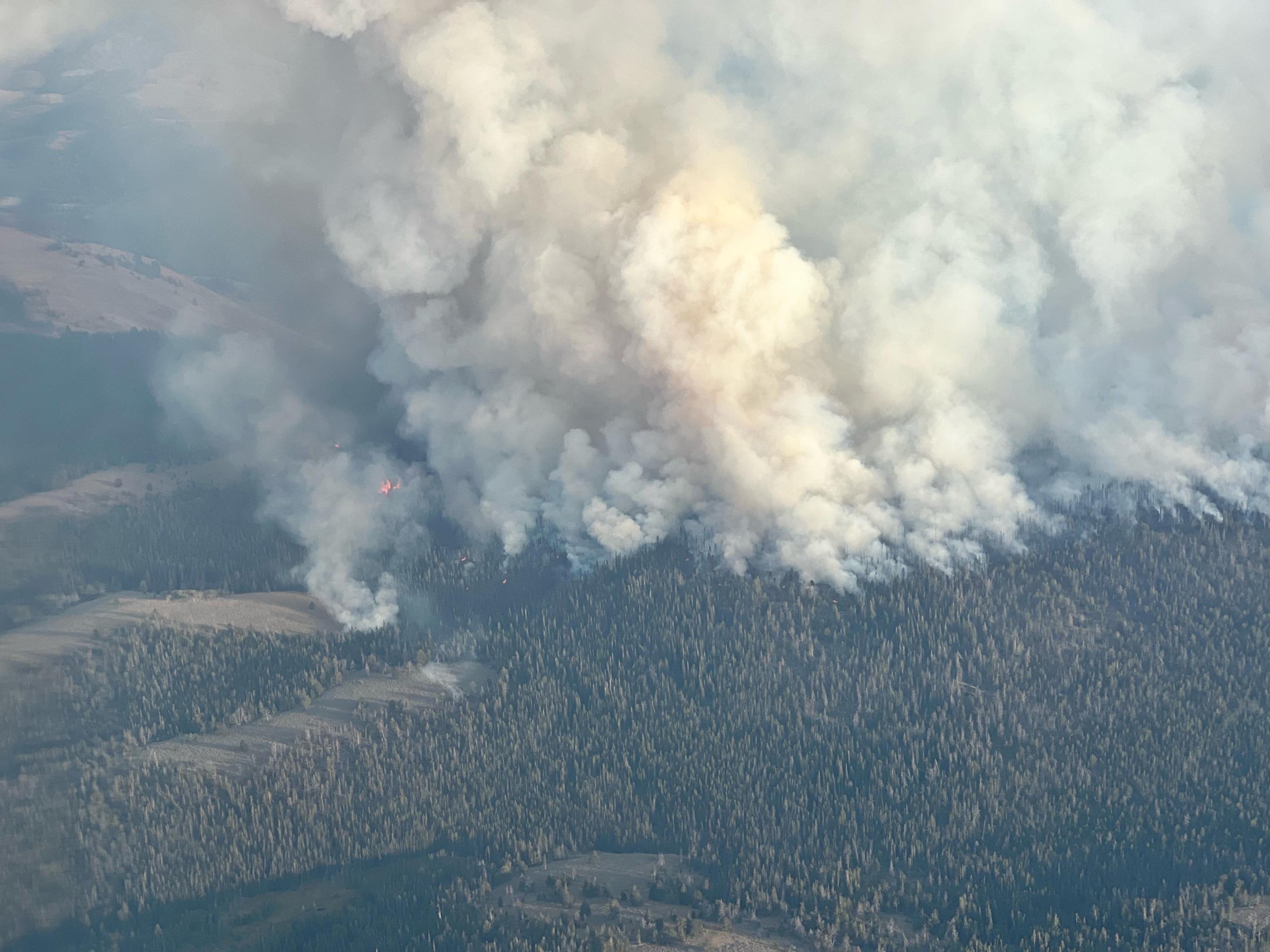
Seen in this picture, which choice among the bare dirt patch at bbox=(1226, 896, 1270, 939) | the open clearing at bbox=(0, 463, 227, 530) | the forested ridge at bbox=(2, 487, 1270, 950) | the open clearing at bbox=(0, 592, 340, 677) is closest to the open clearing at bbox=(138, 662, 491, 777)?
the forested ridge at bbox=(2, 487, 1270, 950)

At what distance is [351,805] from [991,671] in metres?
43.5

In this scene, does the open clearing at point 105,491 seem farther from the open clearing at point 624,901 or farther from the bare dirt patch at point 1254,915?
the bare dirt patch at point 1254,915

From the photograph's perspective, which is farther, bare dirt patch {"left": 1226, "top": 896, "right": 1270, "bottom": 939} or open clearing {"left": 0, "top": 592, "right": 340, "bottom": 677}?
open clearing {"left": 0, "top": 592, "right": 340, "bottom": 677}

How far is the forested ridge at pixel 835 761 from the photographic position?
116 metres

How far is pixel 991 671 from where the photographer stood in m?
133

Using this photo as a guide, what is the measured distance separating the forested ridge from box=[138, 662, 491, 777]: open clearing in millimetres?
1592

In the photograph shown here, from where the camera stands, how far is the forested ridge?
116 m

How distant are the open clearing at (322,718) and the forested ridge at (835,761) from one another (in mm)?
1592

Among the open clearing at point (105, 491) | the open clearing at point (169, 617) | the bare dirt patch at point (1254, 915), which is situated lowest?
the bare dirt patch at point (1254, 915)

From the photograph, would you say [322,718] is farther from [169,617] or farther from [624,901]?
[624,901]

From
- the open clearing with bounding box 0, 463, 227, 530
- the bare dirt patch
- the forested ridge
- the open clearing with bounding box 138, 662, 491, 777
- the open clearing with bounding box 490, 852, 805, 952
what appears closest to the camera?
the bare dirt patch

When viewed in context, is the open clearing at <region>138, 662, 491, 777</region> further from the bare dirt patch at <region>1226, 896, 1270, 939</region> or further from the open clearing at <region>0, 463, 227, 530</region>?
the bare dirt patch at <region>1226, 896, 1270, 939</region>

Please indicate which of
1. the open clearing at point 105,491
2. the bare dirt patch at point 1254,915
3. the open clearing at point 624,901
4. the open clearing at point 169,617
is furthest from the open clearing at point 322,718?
the bare dirt patch at point 1254,915

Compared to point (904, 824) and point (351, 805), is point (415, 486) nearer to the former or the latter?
point (351, 805)
